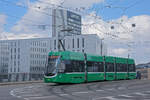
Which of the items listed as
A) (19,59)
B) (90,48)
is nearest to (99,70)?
(90,48)

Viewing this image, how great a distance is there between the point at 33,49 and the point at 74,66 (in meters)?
80.9

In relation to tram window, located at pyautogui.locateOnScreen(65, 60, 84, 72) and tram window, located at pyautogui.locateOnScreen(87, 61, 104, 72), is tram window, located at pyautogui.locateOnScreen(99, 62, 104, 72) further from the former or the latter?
tram window, located at pyautogui.locateOnScreen(65, 60, 84, 72)

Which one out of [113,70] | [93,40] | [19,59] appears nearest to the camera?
[113,70]

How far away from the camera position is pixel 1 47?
107250 millimetres

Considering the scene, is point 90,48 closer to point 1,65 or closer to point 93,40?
point 93,40

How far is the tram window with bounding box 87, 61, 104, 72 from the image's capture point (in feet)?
93.3

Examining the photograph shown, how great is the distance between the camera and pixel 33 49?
104938 mm

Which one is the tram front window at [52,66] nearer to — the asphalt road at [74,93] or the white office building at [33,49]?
the asphalt road at [74,93]

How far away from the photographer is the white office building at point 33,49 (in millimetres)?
95562

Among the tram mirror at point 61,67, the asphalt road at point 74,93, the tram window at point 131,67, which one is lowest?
the asphalt road at point 74,93

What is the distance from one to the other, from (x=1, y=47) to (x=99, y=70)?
84176mm

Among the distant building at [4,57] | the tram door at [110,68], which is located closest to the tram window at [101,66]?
the tram door at [110,68]

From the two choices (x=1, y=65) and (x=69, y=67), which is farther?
(x=1, y=65)

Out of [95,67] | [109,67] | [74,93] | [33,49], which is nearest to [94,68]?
[95,67]
